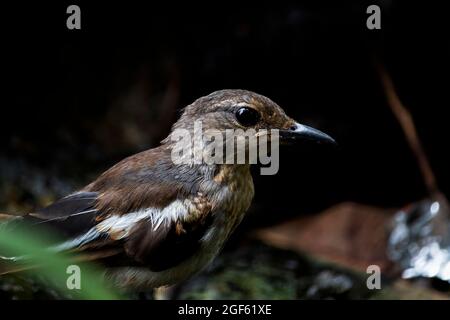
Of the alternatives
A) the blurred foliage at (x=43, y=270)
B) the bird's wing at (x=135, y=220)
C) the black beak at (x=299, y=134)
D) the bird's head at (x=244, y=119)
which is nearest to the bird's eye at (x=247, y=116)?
the bird's head at (x=244, y=119)

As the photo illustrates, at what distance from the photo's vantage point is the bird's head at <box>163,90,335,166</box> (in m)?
4.06

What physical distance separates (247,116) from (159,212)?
0.72 m

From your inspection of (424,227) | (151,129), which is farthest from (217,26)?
(424,227)

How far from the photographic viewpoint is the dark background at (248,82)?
593cm

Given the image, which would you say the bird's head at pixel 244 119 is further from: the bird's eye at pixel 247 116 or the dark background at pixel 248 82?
the dark background at pixel 248 82

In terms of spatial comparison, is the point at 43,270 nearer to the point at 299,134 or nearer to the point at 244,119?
the point at 244,119

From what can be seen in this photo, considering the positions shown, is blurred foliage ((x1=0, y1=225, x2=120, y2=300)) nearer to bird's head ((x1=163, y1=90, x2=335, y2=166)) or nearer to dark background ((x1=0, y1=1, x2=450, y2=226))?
bird's head ((x1=163, y1=90, x2=335, y2=166))


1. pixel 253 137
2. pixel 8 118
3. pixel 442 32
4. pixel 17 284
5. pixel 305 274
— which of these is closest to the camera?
pixel 253 137

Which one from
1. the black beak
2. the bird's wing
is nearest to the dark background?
the black beak

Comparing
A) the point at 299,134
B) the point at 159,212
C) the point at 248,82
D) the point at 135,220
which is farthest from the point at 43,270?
the point at 248,82

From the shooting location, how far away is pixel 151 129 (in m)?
7.11

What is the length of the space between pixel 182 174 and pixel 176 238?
35 centimetres

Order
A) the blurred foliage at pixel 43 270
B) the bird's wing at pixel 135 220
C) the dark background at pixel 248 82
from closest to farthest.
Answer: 1. the blurred foliage at pixel 43 270
2. the bird's wing at pixel 135 220
3. the dark background at pixel 248 82

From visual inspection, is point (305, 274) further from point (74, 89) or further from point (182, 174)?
point (74, 89)
